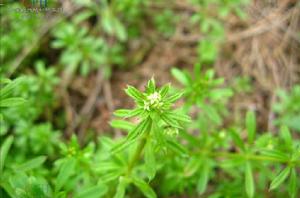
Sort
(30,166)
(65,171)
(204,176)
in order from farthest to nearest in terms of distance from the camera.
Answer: (204,176) → (30,166) → (65,171)

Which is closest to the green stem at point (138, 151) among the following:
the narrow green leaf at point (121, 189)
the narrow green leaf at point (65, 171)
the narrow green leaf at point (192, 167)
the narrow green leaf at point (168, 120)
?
the narrow green leaf at point (121, 189)

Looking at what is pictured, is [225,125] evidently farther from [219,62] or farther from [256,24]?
[256,24]

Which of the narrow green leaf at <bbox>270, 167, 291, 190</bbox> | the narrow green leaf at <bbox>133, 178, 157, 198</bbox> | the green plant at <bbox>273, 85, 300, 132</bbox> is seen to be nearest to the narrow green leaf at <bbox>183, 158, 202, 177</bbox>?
the narrow green leaf at <bbox>133, 178, 157, 198</bbox>

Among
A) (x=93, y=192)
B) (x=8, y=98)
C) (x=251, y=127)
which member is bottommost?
(x=93, y=192)

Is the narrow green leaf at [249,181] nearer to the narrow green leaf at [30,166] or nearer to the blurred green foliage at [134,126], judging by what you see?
the blurred green foliage at [134,126]

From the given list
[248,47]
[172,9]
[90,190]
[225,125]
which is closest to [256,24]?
[248,47]

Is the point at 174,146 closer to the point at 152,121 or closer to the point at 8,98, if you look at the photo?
the point at 152,121

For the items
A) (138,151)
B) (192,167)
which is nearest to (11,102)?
(138,151)

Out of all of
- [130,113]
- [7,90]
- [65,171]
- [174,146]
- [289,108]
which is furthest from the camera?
[289,108]

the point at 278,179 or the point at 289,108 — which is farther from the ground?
the point at 289,108
